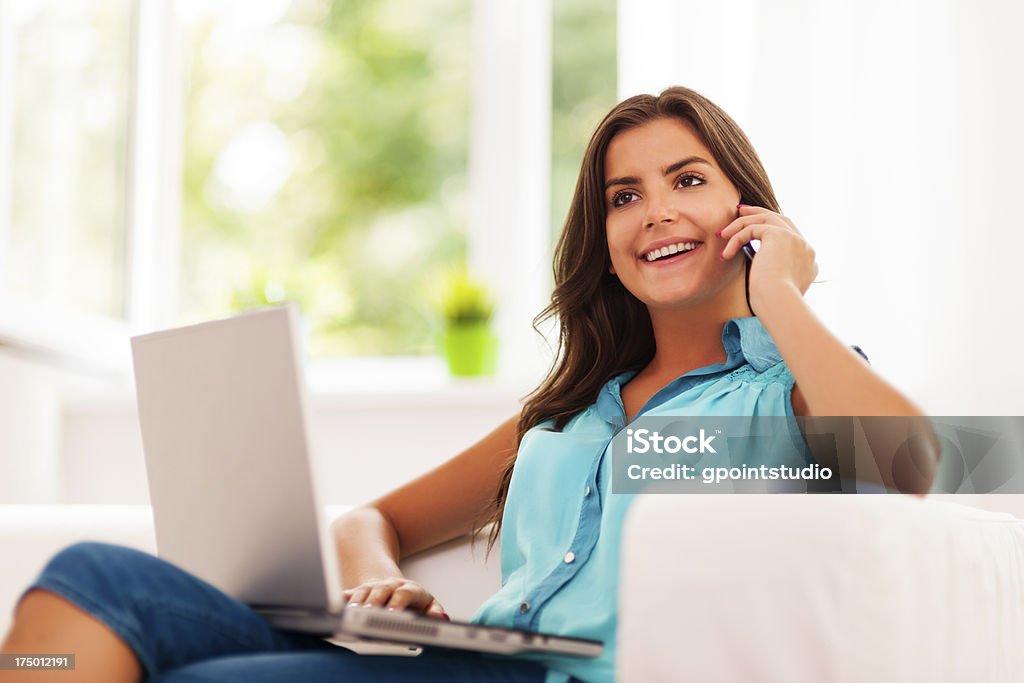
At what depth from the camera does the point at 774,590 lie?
36.6 inches

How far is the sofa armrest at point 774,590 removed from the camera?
930mm

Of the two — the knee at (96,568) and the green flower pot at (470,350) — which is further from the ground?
the green flower pot at (470,350)

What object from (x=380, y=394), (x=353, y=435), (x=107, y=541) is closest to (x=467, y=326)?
(x=380, y=394)

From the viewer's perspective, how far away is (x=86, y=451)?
9.86 feet

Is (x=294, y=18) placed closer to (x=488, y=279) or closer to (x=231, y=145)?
(x=231, y=145)

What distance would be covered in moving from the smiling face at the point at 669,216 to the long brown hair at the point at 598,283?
0.02m

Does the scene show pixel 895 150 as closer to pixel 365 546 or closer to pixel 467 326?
pixel 467 326

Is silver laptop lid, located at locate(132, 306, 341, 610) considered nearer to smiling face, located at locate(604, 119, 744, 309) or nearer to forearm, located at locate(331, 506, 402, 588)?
forearm, located at locate(331, 506, 402, 588)

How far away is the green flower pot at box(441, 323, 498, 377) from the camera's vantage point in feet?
9.88

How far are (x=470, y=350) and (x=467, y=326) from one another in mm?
67

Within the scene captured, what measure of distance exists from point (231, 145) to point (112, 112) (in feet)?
1.45

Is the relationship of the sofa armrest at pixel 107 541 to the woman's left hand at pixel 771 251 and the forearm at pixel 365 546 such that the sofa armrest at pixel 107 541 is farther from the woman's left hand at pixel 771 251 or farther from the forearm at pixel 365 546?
the woman's left hand at pixel 771 251

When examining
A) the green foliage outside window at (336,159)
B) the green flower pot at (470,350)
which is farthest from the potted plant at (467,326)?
the green foliage outside window at (336,159)

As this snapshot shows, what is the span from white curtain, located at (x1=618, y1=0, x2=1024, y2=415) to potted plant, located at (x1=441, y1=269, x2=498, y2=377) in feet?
2.37
